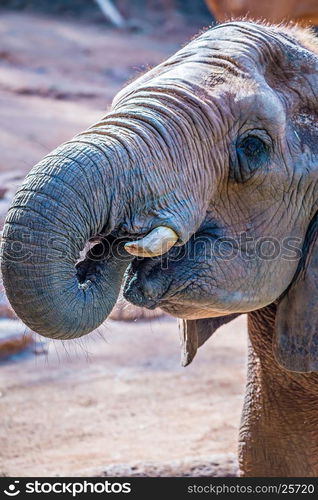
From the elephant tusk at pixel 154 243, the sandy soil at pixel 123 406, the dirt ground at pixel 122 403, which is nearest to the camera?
the elephant tusk at pixel 154 243

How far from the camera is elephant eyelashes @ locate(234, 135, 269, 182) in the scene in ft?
11.1

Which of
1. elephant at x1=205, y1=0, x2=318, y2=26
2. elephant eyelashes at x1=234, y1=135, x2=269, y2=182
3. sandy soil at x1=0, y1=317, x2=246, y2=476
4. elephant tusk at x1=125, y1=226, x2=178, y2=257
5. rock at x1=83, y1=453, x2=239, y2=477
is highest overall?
elephant at x1=205, y1=0, x2=318, y2=26

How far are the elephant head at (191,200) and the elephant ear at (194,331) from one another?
0.50 meters

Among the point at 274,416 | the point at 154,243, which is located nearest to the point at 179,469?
the point at 274,416

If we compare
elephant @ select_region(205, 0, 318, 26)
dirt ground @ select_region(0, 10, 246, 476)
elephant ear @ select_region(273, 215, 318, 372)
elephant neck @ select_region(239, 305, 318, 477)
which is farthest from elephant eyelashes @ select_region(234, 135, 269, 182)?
elephant @ select_region(205, 0, 318, 26)

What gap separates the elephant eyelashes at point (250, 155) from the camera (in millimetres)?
3396

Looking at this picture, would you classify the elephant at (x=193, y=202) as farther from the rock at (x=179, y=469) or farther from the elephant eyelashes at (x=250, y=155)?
the rock at (x=179, y=469)

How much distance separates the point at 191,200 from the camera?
10.7 ft

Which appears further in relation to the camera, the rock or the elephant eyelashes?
the rock

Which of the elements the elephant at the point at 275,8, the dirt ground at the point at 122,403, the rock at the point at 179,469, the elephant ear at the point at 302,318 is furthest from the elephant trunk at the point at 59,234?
the elephant at the point at 275,8

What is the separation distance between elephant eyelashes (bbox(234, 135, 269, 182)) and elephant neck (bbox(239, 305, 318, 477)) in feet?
2.69

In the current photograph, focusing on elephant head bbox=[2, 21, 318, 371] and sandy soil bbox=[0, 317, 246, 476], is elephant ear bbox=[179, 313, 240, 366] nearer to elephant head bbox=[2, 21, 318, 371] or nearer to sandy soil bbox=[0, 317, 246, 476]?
elephant head bbox=[2, 21, 318, 371]

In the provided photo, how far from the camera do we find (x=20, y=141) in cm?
1286

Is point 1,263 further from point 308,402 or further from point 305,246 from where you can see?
point 308,402
